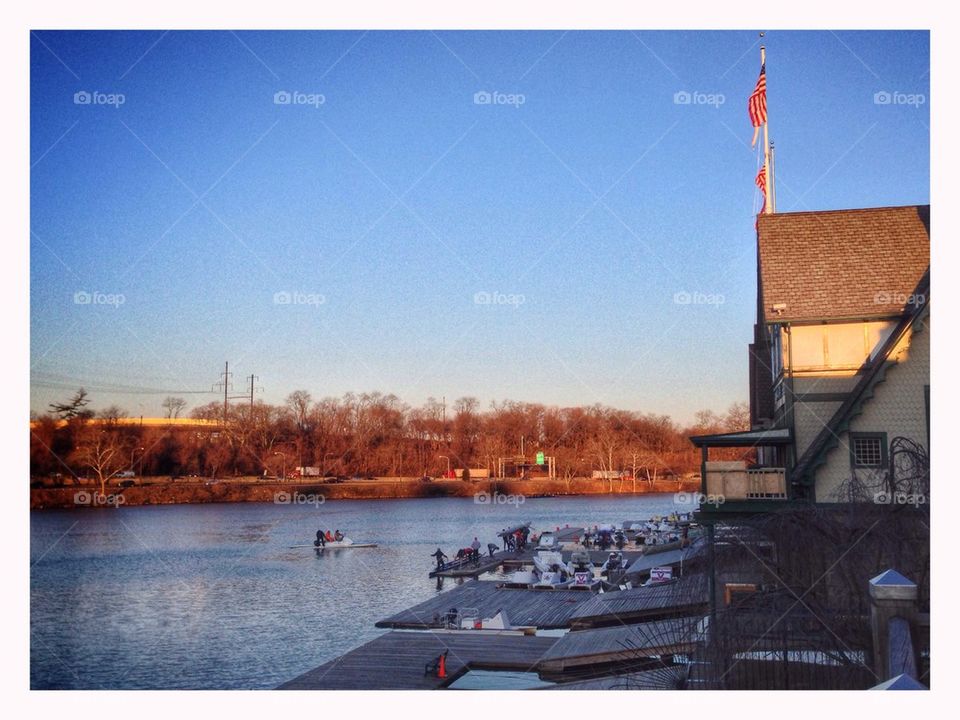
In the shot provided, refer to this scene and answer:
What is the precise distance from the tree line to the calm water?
2455 mm

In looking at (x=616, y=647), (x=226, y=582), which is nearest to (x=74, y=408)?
(x=226, y=582)

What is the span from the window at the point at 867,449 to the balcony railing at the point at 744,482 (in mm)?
856

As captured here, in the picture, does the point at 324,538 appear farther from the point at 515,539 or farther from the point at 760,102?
the point at 760,102

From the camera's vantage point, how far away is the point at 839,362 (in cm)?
1194

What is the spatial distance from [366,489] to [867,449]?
120 ft

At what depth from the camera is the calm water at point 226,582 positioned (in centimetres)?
1619

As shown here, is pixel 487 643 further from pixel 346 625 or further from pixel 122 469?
pixel 122 469

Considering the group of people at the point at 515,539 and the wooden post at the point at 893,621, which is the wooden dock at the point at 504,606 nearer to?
the wooden post at the point at 893,621

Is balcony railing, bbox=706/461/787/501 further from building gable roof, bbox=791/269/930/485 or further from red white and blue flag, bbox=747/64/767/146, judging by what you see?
red white and blue flag, bbox=747/64/767/146

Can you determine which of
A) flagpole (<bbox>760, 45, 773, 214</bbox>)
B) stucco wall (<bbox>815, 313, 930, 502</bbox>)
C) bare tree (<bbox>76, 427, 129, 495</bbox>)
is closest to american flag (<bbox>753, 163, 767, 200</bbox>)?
flagpole (<bbox>760, 45, 773, 214</bbox>)
